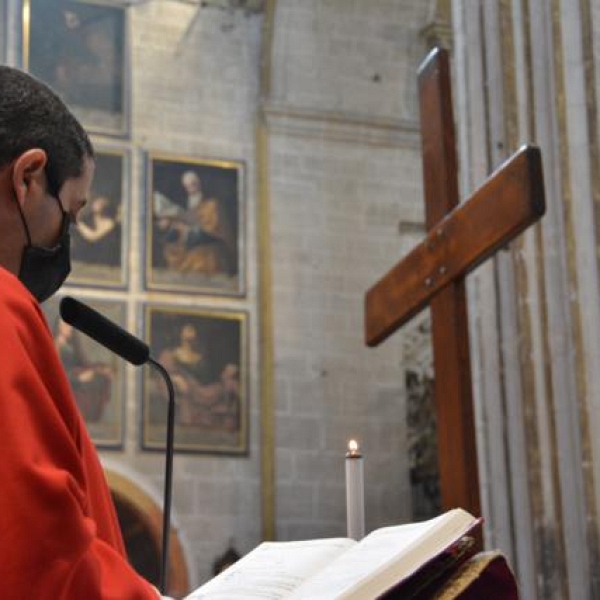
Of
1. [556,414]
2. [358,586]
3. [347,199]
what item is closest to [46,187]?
[358,586]

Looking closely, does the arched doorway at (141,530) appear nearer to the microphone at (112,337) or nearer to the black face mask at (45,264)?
the microphone at (112,337)

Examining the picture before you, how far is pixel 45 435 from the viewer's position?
1.85m

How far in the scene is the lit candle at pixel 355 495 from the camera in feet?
9.17

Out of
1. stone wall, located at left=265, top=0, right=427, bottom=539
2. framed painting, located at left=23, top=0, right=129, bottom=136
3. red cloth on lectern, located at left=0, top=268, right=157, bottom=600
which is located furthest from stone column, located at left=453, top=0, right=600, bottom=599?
red cloth on lectern, located at left=0, top=268, right=157, bottom=600

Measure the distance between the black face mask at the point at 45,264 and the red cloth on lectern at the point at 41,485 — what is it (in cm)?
29

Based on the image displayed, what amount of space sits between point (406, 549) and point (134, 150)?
40.0ft

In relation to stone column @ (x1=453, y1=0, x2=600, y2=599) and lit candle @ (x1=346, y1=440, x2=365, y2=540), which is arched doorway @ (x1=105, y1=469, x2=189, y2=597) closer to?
stone column @ (x1=453, y1=0, x2=600, y2=599)

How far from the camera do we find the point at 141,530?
13133mm

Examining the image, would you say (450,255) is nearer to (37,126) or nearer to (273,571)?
(273,571)

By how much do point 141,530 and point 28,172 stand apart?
11197 mm

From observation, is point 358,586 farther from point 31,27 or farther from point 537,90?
point 31,27

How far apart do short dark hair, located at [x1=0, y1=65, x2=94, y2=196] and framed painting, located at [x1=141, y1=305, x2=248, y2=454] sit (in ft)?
36.3

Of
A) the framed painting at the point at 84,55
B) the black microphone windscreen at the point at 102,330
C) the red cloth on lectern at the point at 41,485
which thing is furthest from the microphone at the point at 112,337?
the framed painting at the point at 84,55

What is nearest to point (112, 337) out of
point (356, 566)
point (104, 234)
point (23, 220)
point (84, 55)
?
point (23, 220)
